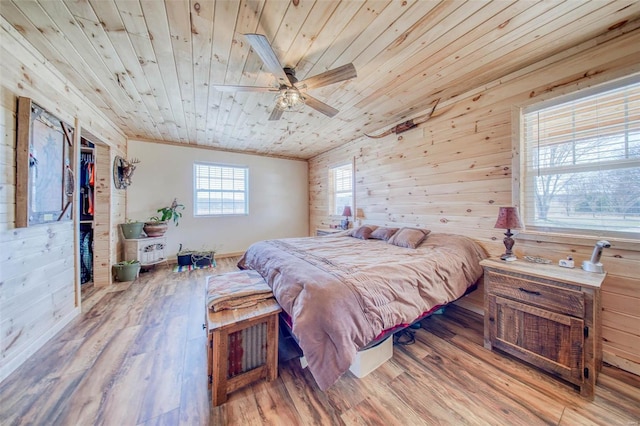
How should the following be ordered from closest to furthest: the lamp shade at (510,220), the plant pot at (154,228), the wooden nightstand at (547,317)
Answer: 1. the wooden nightstand at (547,317)
2. the lamp shade at (510,220)
3. the plant pot at (154,228)

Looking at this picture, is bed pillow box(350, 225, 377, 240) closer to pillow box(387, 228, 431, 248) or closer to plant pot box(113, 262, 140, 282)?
pillow box(387, 228, 431, 248)

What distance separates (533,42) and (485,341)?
96.2 inches

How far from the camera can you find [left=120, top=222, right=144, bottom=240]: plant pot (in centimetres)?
361

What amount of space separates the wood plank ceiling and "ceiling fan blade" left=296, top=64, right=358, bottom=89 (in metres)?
0.24

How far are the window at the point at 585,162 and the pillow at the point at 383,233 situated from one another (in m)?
1.39

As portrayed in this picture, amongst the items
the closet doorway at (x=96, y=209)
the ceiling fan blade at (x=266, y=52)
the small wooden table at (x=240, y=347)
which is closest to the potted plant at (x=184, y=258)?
the closet doorway at (x=96, y=209)

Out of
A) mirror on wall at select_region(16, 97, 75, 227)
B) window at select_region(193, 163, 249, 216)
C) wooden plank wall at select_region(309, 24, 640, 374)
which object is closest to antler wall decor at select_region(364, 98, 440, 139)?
wooden plank wall at select_region(309, 24, 640, 374)

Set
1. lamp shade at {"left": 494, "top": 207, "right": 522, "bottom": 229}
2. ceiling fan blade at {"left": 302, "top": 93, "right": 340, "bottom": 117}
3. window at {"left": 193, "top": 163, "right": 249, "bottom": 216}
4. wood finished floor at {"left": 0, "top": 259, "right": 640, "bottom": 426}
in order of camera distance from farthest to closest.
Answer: window at {"left": 193, "top": 163, "right": 249, "bottom": 216} < ceiling fan blade at {"left": 302, "top": 93, "right": 340, "bottom": 117} < lamp shade at {"left": 494, "top": 207, "right": 522, "bottom": 229} < wood finished floor at {"left": 0, "top": 259, "right": 640, "bottom": 426}

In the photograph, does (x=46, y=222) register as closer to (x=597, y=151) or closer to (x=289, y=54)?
(x=289, y=54)

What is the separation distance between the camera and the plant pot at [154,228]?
12.6 ft

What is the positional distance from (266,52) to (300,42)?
0.37m

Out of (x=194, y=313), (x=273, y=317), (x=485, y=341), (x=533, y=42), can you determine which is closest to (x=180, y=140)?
(x=194, y=313)

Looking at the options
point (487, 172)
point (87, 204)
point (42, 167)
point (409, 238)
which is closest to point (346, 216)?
point (409, 238)

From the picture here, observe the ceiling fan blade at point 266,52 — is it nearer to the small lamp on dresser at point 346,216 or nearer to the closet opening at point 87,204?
the small lamp on dresser at point 346,216
